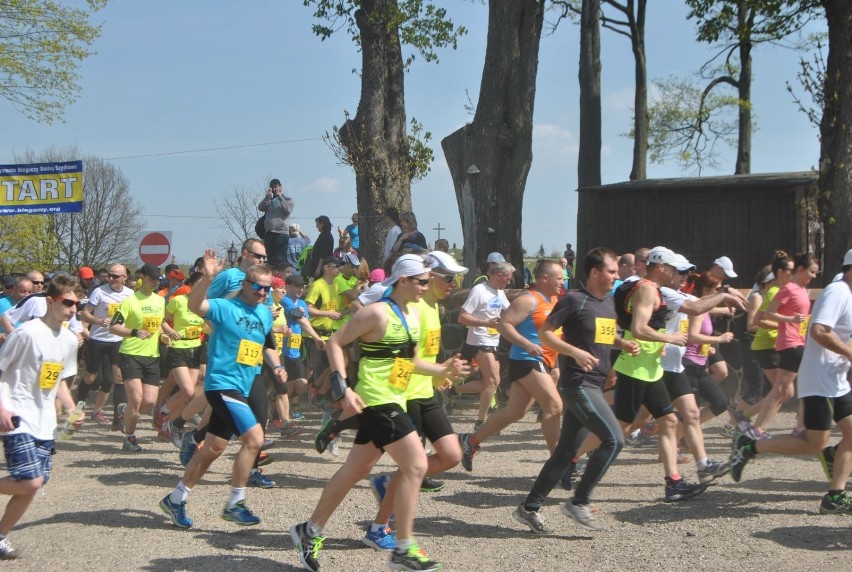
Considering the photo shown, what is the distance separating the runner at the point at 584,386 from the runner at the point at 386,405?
3.23 ft

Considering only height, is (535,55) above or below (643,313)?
above

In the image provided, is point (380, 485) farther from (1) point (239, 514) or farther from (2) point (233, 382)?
(2) point (233, 382)

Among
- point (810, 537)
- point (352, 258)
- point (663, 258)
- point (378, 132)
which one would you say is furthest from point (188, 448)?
point (378, 132)

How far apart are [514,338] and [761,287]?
4451mm

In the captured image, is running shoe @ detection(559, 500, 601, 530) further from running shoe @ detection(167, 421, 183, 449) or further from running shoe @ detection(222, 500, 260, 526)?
running shoe @ detection(167, 421, 183, 449)

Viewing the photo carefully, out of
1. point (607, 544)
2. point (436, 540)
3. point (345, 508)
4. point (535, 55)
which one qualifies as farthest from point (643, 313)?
point (535, 55)

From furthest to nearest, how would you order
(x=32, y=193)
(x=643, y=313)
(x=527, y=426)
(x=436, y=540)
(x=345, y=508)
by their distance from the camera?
(x=32, y=193) < (x=527, y=426) < (x=345, y=508) < (x=643, y=313) < (x=436, y=540)

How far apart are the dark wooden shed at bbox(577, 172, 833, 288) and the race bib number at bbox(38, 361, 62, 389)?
639 inches

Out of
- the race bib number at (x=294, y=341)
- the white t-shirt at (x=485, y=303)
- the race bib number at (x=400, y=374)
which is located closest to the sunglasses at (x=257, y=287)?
the race bib number at (x=400, y=374)

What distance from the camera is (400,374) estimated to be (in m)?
5.79

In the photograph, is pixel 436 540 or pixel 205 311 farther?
pixel 205 311

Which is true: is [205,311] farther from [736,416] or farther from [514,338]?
[736,416]

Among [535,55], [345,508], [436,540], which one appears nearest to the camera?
[436,540]

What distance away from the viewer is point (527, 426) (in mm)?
11852
